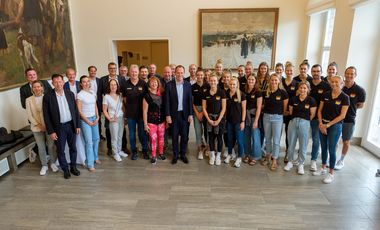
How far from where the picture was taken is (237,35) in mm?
6723

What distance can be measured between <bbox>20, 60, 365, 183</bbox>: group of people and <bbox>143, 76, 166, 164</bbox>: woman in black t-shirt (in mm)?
16

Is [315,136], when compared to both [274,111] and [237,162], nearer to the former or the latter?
[274,111]

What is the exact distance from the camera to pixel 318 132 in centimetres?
368

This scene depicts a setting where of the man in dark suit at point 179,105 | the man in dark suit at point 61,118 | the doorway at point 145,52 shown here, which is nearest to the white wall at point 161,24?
the doorway at point 145,52

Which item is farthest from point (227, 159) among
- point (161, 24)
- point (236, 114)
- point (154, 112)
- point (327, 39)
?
point (161, 24)

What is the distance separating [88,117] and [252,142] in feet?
8.48

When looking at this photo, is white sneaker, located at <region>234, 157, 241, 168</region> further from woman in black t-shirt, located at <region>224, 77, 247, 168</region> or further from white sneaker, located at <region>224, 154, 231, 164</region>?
white sneaker, located at <region>224, 154, 231, 164</region>

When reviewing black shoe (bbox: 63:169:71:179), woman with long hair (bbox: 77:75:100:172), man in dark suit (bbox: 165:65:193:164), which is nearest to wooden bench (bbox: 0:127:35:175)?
black shoe (bbox: 63:169:71:179)

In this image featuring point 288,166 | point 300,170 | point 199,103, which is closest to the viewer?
point 300,170

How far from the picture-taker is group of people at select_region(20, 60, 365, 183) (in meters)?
3.43

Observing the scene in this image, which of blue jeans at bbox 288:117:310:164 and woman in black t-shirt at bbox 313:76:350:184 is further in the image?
blue jeans at bbox 288:117:310:164

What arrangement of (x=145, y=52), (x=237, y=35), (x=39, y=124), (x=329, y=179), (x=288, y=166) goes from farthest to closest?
(x=145, y=52), (x=237, y=35), (x=288, y=166), (x=39, y=124), (x=329, y=179)

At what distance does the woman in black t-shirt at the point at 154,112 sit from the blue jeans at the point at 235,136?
42.3 inches

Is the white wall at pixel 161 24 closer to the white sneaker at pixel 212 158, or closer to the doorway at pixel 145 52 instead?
the doorway at pixel 145 52
